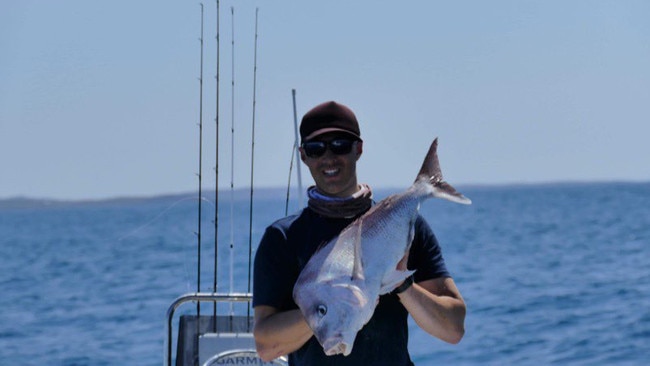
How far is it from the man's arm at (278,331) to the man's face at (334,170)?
1.10 ft

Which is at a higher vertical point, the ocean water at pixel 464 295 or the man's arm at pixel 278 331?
the man's arm at pixel 278 331

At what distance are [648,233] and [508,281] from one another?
12.4 meters

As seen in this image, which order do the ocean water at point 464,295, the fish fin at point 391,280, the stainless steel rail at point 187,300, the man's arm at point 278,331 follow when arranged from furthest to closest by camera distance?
the ocean water at point 464,295, the stainless steel rail at point 187,300, the man's arm at point 278,331, the fish fin at point 391,280

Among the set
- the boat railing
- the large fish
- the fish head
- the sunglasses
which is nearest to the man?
the sunglasses

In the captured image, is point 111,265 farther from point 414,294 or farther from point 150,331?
point 414,294

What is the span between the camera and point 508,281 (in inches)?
902

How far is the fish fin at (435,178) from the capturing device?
3.38 metres

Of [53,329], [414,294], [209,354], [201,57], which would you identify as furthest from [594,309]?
[414,294]

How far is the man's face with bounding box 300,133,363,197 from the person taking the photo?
11.0ft

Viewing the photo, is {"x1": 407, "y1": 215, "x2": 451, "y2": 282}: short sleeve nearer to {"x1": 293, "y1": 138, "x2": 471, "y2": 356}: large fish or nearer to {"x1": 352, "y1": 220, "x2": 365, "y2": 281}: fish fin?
{"x1": 293, "y1": 138, "x2": 471, "y2": 356}: large fish

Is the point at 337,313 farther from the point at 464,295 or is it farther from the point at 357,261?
the point at 464,295

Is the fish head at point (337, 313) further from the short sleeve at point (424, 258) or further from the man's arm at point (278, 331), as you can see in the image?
the short sleeve at point (424, 258)

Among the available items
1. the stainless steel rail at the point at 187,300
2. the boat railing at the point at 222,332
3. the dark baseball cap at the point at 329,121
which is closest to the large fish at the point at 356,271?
the dark baseball cap at the point at 329,121

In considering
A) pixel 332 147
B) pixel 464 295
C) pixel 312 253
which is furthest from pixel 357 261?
pixel 464 295
